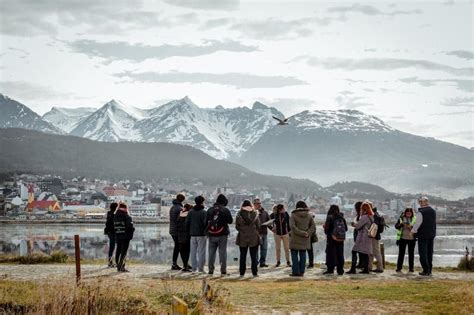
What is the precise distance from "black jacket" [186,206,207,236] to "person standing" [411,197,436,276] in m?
5.81

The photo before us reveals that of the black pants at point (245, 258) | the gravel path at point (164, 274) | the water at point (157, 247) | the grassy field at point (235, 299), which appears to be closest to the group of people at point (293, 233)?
the black pants at point (245, 258)

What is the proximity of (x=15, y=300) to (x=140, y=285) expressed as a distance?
9.12 ft

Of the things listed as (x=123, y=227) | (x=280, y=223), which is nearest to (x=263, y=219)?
(x=280, y=223)

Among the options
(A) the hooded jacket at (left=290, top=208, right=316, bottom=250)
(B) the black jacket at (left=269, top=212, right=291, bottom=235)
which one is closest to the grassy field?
(A) the hooded jacket at (left=290, top=208, right=316, bottom=250)

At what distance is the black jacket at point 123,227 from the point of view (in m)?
20.1

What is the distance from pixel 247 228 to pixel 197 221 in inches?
69.9

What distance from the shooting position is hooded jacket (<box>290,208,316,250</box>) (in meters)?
18.7

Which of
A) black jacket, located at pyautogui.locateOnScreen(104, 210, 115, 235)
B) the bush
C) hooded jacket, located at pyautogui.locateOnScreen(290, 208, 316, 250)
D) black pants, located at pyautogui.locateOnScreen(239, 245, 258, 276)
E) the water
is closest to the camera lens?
black pants, located at pyautogui.locateOnScreen(239, 245, 258, 276)

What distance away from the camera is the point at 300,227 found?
18.8 meters

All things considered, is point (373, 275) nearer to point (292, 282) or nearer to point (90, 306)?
point (292, 282)

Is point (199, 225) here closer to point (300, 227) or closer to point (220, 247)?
point (220, 247)

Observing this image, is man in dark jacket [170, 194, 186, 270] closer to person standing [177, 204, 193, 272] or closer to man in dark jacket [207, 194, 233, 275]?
person standing [177, 204, 193, 272]

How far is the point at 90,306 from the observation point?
1276 centimetres

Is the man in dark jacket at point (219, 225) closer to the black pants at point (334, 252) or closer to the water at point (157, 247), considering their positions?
the black pants at point (334, 252)
